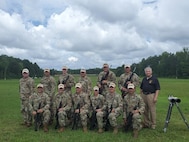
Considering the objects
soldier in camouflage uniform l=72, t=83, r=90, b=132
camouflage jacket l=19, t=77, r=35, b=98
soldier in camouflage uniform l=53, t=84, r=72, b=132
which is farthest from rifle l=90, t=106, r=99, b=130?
camouflage jacket l=19, t=77, r=35, b=98

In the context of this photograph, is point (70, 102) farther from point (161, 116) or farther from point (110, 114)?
point (161, 116)

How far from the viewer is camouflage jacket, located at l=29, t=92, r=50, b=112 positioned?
10.3 meters

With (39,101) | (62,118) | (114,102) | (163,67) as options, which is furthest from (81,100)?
(163,67)

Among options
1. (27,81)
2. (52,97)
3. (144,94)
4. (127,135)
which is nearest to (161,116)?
(144,94)

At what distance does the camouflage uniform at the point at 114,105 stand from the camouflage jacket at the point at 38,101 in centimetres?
226

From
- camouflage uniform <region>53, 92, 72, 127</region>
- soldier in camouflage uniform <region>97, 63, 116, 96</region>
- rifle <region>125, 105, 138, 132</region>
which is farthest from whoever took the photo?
soldier in camouflage uniform <region>97, 63, 116, 96</region>

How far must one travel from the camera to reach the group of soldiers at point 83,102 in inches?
382

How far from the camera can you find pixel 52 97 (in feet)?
36.2

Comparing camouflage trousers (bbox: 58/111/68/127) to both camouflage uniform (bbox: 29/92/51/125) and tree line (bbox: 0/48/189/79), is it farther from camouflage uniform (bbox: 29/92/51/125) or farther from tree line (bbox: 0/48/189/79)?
tree line (bbox: 0/48/189/79)

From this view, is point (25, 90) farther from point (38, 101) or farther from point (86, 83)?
point (86, 83)

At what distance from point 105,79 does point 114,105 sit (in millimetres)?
1625

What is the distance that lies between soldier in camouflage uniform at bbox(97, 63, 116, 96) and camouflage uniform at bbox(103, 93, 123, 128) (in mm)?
1144

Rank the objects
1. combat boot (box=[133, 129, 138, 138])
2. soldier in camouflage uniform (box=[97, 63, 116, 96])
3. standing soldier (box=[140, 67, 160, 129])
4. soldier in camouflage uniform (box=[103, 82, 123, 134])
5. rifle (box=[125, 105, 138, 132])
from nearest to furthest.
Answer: combat boot (box=[133, 129, 138, 138]), rifle (box=[125, 105, 138, 132]), soldier in camouflage uniform (box=[103, 82, 123, 134]), standing soldier (box=[140, 67, 160, 129]), soldier in camouflage uniform (box=[97, 63, 116, 96])

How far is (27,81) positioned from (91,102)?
2.85 m
